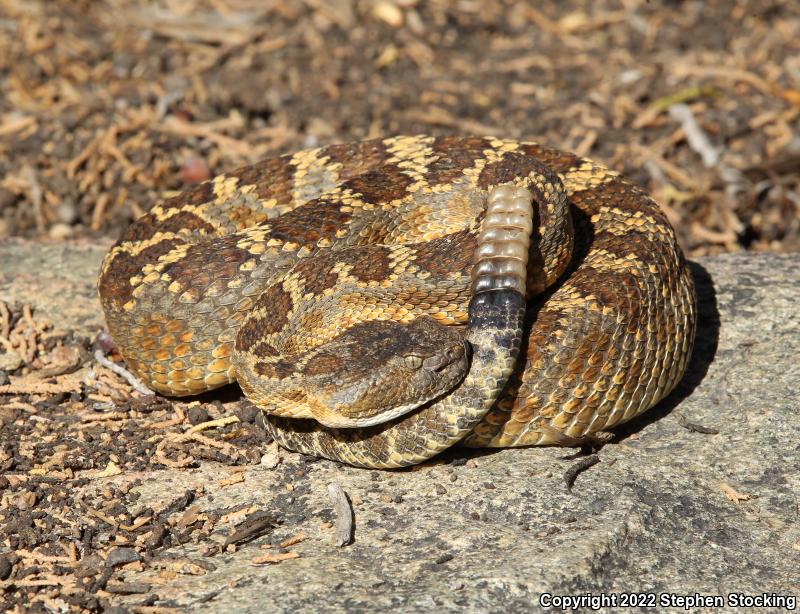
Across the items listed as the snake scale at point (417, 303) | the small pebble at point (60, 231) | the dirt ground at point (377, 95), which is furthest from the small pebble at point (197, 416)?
the small pebble at point (60, 231)

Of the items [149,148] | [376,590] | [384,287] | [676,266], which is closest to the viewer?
[376,590]

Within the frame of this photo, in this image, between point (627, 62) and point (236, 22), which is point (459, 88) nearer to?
point (627, 62)

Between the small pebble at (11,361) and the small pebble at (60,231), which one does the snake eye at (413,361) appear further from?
the small pebble at (60,231)

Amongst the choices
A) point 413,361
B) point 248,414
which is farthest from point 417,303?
point 248,414

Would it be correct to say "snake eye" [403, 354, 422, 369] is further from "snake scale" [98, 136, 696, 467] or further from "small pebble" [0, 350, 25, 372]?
"small pebble" [0, 350, 25, 372]

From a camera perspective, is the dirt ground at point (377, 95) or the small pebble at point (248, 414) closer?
the small pebble at point (248, 414)

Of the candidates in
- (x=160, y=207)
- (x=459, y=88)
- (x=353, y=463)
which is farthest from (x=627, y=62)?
(x=353, y=463)

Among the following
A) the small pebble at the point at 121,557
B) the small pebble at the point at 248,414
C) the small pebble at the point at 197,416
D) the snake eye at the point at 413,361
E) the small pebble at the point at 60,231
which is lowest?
the small pebble at the point at 121,557
